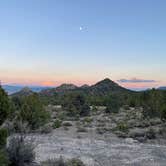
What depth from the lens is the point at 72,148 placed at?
19891 mm

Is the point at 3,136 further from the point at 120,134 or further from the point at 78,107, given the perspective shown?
the point at 78,107

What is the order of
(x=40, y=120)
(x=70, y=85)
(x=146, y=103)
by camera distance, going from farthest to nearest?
(x=70, y=85), (x=146, y=103), (x=40, y=120)

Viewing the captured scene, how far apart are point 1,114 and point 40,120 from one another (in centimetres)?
1847

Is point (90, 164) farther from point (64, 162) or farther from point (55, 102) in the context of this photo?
point (55, 102)

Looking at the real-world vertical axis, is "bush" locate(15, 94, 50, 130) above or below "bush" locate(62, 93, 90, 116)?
above

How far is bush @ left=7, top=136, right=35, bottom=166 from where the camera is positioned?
14.6 metres

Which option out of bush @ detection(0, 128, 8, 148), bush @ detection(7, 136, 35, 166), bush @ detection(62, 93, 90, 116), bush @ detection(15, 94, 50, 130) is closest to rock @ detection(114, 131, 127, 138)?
bush @ detection(15, 94, 50, 130)

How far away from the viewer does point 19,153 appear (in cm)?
1469

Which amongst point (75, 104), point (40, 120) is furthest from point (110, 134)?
point (75, 104)

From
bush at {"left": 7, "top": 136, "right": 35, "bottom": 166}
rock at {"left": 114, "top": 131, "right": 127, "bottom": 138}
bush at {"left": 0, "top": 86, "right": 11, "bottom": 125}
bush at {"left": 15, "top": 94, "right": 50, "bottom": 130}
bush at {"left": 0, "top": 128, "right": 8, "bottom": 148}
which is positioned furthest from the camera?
bush at {"left": 15, "top": 94, "right": 50, "bottom": 130}

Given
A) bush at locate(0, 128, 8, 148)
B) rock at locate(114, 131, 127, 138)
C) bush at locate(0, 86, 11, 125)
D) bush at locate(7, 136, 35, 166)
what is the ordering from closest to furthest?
bush at locate(0, 128, 8, 148)
bush at locate(0, 86, 11, 125)
bush at locate(7, 136, 35, 166)
rock at locate(114, 131, 127, 138)

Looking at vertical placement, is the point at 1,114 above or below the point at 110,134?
above

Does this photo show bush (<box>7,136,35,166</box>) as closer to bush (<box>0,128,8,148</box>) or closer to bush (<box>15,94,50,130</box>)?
bush (<box>0,128,8,148</box>)

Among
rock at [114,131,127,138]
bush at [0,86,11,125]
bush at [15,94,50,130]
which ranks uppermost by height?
bush at [0,86,11,125]
